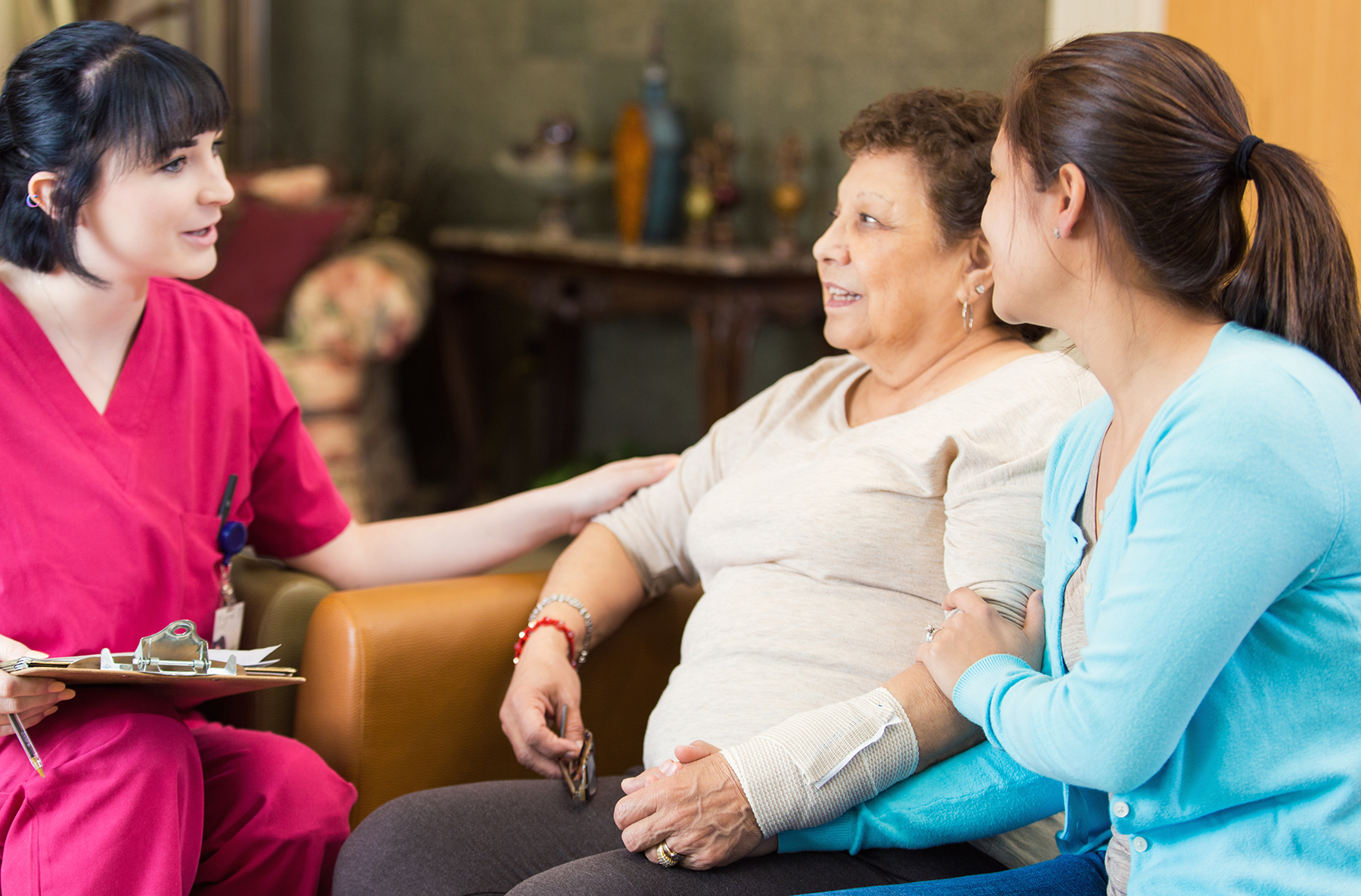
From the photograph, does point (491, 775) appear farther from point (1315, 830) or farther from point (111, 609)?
point (1315, 830)

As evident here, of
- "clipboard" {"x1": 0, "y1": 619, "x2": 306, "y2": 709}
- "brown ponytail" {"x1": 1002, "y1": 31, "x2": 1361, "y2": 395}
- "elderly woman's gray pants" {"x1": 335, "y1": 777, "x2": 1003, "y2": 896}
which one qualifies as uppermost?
"brown ponytail" {"x1": 1002, "y1": 31, "x2": 1361, "y2": 395}

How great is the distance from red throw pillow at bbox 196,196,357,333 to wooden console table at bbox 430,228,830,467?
43 centimetres

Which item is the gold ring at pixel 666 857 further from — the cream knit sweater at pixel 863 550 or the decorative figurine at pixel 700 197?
the decorative figurine at pixel 700 197

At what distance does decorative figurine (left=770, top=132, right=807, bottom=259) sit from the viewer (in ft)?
10.4

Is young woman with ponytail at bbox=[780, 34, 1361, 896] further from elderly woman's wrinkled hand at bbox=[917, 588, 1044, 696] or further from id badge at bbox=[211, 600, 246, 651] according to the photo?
id badge at bbox=[211, 600, 246, 651]

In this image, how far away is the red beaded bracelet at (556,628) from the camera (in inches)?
55.7

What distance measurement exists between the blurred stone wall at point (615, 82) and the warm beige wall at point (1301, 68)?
0.80m

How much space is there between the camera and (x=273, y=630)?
4.76 ft

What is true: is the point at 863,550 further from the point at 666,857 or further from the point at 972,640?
the point at 666,857

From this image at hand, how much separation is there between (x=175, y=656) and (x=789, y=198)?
2344mm

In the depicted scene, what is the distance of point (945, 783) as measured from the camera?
3.68 ft

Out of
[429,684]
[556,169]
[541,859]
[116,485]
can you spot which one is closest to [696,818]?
[541,859]

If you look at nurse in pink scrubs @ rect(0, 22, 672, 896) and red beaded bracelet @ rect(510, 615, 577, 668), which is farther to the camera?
red beaded bracelet @ rect(510, 615, 577, 668)

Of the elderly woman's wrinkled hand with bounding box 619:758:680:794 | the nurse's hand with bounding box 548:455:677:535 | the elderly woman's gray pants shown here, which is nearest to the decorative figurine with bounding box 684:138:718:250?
the nurse's hand with bounding box 548:455:677:535
